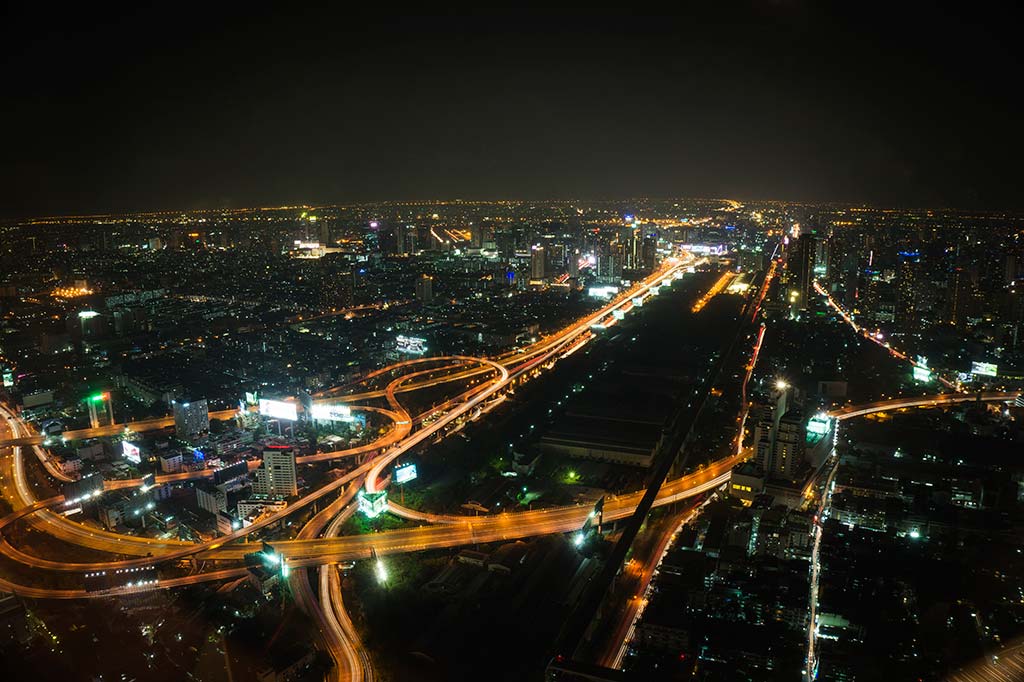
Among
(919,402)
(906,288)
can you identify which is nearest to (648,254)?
(906,288)

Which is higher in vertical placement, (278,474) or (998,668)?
(278,474)

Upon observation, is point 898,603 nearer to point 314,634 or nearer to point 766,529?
point 766,529

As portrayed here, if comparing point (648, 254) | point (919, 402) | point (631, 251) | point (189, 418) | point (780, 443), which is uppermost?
point (631, 251)

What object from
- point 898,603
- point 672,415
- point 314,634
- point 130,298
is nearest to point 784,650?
→ point 898,603

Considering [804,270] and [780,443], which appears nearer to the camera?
[780,443]

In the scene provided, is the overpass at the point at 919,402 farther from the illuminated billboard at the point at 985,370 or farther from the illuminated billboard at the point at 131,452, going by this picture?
the illuminated billboard at the point at 131,452

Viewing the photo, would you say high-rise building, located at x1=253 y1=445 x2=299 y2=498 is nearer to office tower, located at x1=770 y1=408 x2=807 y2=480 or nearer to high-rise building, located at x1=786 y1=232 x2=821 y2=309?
office tower, located at x1=770 y1=408 x2=807 y2=480

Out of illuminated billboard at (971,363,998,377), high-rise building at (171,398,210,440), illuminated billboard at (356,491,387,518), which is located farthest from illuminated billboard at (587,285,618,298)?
illuminated billboard at (356,491,387,518)

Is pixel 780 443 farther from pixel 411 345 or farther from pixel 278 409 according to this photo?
pixel 411 345
